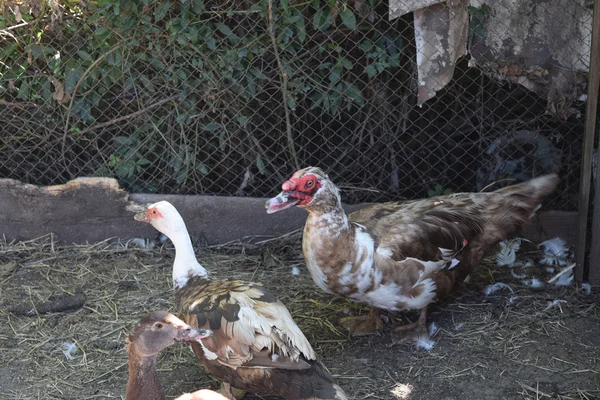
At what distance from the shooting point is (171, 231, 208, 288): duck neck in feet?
12.9

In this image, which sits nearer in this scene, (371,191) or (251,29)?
(251,29)

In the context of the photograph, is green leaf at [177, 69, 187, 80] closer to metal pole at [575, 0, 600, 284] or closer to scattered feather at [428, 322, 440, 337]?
scattered feather at [428, 322, 440, 337]

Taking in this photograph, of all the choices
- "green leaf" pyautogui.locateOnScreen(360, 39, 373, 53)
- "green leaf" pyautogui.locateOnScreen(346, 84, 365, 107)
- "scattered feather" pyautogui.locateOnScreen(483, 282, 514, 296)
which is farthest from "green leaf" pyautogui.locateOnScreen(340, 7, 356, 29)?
"scattered feather" pyautogui.locateOnScreen(483, 282, 514, 296)

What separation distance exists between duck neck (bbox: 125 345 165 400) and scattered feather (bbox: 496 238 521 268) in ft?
8.96

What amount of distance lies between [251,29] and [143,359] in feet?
8.95

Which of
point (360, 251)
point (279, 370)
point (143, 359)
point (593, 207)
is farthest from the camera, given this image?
point (593, 207)

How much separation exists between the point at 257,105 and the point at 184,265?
1.77 m

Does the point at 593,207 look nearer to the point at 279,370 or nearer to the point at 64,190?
the point at 279,370

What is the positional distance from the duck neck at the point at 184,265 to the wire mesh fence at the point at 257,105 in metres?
1.47

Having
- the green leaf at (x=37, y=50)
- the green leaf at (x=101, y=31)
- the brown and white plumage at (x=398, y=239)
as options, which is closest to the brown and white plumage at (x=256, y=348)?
the brown and white plumage at (x=398, y=239)

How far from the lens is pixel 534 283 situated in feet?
15.1

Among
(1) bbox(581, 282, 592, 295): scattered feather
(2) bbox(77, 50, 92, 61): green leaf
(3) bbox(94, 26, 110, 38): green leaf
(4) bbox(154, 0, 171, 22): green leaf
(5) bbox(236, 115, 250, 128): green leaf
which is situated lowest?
(1) bbox(581, 282, 592, 295): scattered feather

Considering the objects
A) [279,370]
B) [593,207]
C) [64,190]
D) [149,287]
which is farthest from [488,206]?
[64,190]

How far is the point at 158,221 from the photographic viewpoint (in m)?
4.16
